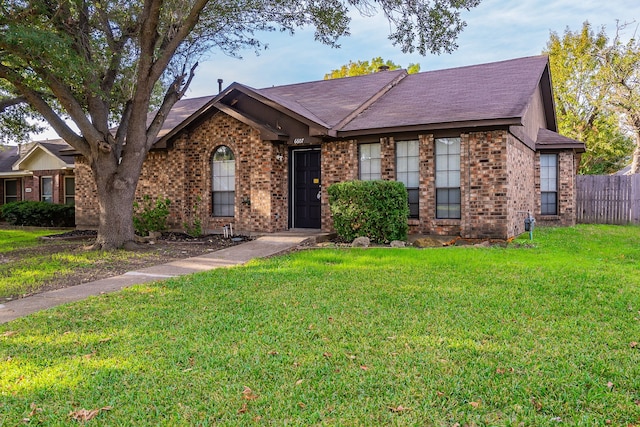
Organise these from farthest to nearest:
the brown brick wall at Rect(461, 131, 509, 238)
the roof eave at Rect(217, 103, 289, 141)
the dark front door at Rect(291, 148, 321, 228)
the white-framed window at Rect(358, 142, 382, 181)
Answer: the dark front door at Rect(291, 148, 321, 228) < the roof eave at Rect(217, 103, 289, 141) < the white-framed window at Rect(358, 142, 382, 181) < the brown brick wall at Rect(461, 131, 509, 238)

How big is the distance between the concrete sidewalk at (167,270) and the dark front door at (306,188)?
71cm

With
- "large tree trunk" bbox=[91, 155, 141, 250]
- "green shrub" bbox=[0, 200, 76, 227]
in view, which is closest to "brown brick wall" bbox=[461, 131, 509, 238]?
"large tree trunk" bbox=[91, 155, 141, 250]

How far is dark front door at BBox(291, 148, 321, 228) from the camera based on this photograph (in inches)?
524

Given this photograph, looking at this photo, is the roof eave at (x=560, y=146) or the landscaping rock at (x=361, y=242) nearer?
the landscaping rock at (x=361, y=242)

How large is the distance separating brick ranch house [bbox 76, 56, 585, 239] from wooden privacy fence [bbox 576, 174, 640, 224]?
280cm

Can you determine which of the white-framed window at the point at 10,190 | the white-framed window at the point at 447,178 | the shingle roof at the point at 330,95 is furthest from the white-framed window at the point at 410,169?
the white-framed window at the point at 10,190

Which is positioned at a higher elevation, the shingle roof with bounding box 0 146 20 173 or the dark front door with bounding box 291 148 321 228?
the shingle roof with bounding box 0 146 20 173

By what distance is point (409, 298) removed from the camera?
5992 millimetres

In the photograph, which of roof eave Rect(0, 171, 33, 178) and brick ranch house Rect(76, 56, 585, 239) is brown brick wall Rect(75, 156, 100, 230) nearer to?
brick ranch house Rect(76, 56, 585, 239)

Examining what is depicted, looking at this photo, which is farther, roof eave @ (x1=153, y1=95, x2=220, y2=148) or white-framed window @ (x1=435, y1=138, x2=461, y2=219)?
roof eave @ (x1=153, y1=95, x2=220, y2=148)

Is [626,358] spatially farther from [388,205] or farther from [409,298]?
[388,205]

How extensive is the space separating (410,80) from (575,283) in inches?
448

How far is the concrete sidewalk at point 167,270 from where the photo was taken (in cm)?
619

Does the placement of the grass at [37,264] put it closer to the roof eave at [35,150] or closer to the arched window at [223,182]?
the arched window at [223,182]
